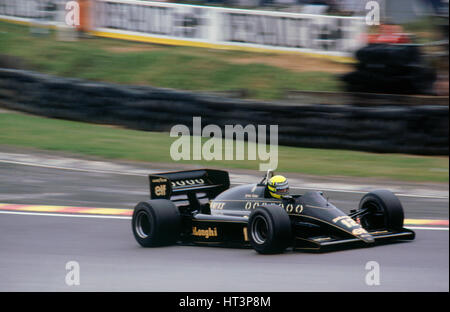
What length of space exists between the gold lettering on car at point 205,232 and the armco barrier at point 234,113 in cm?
602

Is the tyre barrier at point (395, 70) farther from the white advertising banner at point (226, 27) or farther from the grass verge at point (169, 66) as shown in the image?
the white advertising banner at point (226, 27)

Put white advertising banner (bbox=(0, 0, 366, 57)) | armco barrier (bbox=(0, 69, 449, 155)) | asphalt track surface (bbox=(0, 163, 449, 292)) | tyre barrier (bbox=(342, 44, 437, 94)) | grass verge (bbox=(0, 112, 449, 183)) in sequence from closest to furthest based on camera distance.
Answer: asphalt track surface (bbox=(0, 163, 449, 292)) → grass verge (bbox=(0, 112, 449, 183)) → armco barrier (bbox=(0, 69, 449, 155)) → tyre barrier (bbox=(342, 44, 437, 94)) → white advertising banner (bbox=(0, 0, 366, 57))

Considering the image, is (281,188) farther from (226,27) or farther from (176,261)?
(226,27)

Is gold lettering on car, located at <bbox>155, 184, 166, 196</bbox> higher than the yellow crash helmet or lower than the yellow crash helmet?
lower

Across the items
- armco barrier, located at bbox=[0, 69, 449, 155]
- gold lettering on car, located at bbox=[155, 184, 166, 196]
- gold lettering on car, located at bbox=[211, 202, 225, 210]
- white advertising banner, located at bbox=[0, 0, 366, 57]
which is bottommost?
gold lettering on car, located at bbox=[211, 202, 225, 210]

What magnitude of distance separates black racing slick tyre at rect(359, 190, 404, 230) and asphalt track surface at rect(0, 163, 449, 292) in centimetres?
31

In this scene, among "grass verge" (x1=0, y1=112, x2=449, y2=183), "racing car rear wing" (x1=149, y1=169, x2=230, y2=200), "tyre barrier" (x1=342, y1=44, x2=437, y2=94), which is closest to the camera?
"racing car rear wing" (x1=149, y1=169, x2=230, y2=200)

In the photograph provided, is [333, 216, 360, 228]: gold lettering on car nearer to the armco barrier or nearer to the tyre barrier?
the armco barrier

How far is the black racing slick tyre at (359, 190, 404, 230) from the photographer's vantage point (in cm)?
Result: 799

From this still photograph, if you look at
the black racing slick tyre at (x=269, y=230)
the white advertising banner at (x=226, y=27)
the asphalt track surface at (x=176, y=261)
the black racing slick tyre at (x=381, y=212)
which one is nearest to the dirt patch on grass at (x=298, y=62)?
the white advertising banner at (x=226, y=27)

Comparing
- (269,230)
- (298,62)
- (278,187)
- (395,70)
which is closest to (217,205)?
(278,187)

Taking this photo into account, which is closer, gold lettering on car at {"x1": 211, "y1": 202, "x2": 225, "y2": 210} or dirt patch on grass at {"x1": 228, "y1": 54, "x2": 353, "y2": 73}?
gold lettering on car at {"x1": 211, "y1": 202, "x2": 225, "y2": 210}

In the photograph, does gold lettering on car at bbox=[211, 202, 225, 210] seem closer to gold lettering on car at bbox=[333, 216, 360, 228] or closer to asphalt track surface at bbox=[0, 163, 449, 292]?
asphalt track surface at bbox=[0, 163, 449, 292]

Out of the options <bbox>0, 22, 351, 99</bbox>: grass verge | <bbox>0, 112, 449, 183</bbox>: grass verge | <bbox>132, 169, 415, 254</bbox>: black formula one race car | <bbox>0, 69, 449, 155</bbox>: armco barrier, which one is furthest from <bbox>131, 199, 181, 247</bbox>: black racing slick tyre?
<bbox>0, 22, 351, 99</bbox>: grass verge
